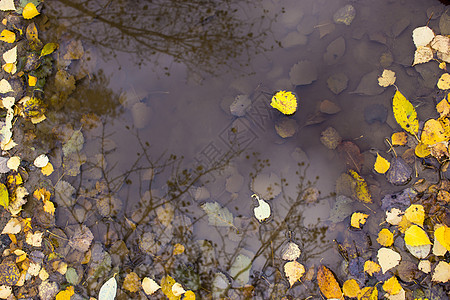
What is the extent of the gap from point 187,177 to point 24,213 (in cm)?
120

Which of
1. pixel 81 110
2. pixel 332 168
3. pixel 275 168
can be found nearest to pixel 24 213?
pixel 81 110

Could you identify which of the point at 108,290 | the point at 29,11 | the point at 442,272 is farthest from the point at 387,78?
the point at 29,11

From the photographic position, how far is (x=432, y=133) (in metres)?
1.80

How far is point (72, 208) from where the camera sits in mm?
1995

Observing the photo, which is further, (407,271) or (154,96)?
(154,96)

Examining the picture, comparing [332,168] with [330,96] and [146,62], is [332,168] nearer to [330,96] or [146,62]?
[330,96]

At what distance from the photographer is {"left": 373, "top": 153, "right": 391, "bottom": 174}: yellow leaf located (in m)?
1.83

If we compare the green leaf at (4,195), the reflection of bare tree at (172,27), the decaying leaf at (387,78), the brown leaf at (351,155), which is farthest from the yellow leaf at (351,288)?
the green leaf at (4,195)

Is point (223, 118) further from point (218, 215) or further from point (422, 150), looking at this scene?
point (422, 150)

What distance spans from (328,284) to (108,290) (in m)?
1.48

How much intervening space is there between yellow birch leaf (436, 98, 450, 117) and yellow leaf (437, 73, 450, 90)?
0.27 feet

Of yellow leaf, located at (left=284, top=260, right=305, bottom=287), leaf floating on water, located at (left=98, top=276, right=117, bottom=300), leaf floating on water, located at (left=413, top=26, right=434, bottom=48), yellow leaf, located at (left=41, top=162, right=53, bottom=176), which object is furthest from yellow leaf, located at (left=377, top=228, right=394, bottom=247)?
yellow leaf, located at (left=41, top=162, right=53, bottom=176)

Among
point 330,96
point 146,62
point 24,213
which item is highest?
point 146,62

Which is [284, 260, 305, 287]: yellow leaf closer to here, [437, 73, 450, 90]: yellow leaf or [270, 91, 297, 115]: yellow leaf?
[270, 91, 297, 115]: yellow leaf
